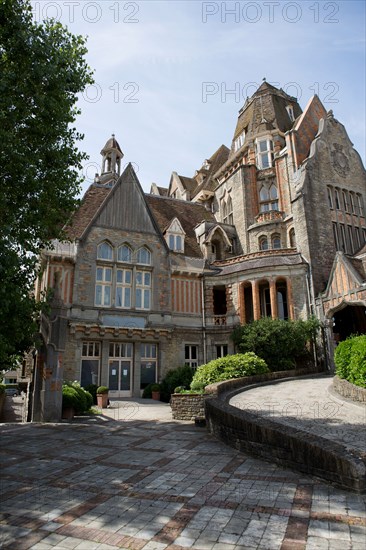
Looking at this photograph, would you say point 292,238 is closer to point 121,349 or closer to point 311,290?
point 311,290

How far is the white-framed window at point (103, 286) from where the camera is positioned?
22406mm

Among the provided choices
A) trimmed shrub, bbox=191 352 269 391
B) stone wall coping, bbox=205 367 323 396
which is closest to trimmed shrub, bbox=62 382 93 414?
trimmed shrub, bbox=191 352 269 391

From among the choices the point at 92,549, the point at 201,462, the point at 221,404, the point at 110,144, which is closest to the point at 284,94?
the point at 110,144

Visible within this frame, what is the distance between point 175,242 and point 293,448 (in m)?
21.3

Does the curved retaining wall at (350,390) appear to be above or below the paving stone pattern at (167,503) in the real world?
above

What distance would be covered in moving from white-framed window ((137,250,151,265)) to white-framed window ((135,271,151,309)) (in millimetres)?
689

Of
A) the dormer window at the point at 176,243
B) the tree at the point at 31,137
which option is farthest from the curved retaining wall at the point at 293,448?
the dormer window at the point at 176,243

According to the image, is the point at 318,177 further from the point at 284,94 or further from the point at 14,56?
the point at 14,56

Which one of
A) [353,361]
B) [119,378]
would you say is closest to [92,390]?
[119,378]

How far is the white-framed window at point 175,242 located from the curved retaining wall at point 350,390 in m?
14.7

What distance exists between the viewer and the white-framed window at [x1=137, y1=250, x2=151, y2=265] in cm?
2431

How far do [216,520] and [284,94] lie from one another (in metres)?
41.5

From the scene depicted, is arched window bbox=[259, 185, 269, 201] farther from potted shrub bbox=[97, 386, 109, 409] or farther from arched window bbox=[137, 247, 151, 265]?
potted shrub bbox=[97, 386, 109, 409]

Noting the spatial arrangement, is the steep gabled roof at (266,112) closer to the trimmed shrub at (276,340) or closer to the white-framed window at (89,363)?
the trimmed shrub at (276,340)
